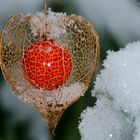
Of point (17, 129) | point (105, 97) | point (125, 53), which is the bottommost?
point (17, 129)

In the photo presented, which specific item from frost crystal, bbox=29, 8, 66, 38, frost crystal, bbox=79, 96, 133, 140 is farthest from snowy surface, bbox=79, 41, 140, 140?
frost crystal, bbox=29, 8, 66, 38

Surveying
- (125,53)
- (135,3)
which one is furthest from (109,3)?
(125,53)

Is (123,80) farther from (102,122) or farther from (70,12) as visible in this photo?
(70,12)

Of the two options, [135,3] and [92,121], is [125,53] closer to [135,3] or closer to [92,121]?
[92,121]

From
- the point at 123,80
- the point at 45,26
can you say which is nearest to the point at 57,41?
the point at 45,26

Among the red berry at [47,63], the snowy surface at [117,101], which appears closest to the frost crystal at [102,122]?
the snowy surface at [117,101]

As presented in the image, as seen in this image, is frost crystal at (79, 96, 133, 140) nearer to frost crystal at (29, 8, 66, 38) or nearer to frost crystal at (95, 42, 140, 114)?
frost crystal at (95, 42, 140, 114)
